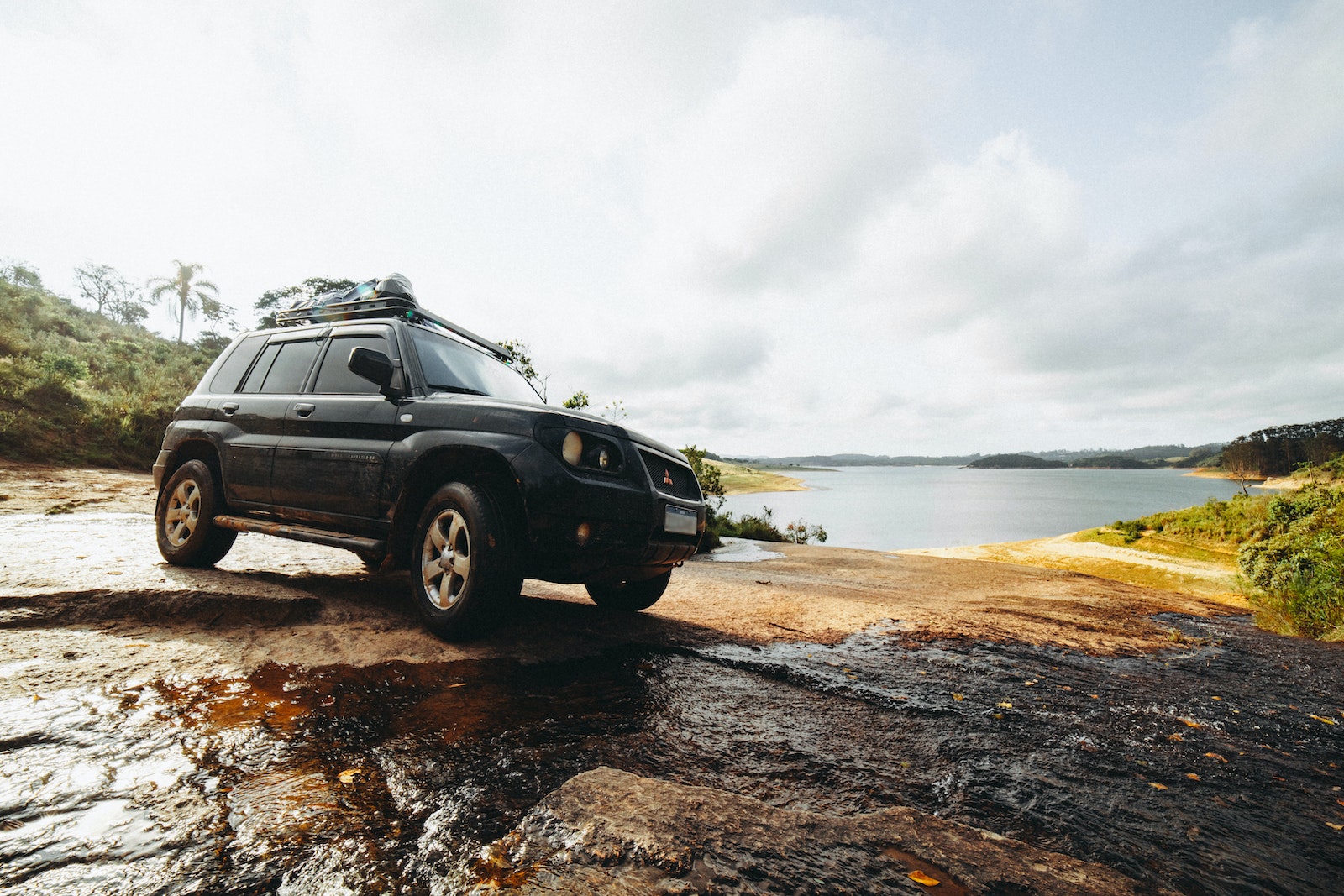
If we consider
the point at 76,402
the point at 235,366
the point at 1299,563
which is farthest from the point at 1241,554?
the point at 76,402

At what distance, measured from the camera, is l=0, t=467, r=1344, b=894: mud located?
1.39m

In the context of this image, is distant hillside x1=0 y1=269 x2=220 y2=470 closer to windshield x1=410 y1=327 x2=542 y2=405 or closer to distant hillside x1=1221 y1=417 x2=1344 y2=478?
windshield x1=410 y1=327 x2=542 y2=405

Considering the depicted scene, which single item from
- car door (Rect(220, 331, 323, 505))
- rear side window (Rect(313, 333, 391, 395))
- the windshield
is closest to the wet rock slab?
the windshield

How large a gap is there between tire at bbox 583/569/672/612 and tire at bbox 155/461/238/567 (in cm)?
303

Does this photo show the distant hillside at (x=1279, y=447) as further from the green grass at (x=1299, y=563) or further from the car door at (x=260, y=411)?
the car door at (x=260, y=411)

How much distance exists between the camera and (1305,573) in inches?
288

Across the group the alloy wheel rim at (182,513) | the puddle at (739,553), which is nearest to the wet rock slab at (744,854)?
the alloy wheel rim at (182,513)

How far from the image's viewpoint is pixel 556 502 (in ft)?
10.1

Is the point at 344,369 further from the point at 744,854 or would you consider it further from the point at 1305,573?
the point at 1305,573

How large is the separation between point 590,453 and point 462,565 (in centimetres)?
96

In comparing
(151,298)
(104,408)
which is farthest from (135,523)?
(151,298)

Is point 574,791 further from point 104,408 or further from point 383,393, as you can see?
point 104,408

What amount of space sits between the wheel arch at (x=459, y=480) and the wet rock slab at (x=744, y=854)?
169 cm

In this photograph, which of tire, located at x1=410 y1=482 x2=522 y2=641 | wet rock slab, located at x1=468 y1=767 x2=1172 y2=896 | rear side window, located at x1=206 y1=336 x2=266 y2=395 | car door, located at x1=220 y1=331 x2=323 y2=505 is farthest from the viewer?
rear side window, located at x1=206 y1=336 x2=266 y2=395
